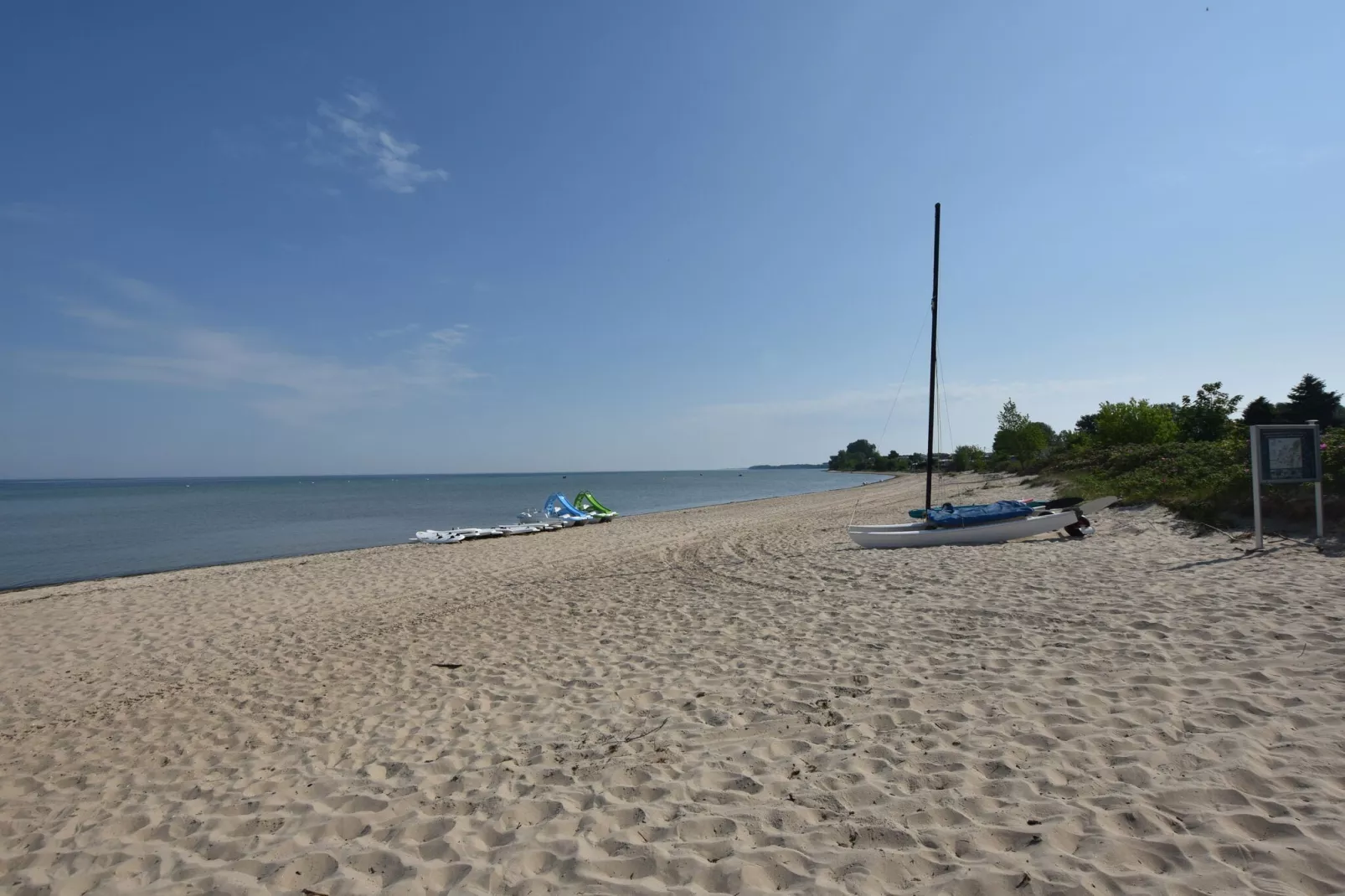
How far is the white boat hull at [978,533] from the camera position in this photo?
13.0 meters

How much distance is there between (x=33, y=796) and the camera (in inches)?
179

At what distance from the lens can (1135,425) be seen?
124 ft

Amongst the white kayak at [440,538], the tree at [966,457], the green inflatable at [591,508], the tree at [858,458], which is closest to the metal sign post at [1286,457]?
the white kayak at [440,538]

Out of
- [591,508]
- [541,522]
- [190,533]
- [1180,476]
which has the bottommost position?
[190,533]

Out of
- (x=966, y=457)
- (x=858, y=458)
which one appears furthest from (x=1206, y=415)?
(x=858, y=458)

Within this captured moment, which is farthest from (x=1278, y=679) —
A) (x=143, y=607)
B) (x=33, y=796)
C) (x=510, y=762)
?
(x=143, y=607)

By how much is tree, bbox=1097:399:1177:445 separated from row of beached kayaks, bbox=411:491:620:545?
30.3 metres

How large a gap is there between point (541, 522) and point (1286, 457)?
2187 cm

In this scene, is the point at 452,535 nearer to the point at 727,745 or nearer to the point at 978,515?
the point at 978,515

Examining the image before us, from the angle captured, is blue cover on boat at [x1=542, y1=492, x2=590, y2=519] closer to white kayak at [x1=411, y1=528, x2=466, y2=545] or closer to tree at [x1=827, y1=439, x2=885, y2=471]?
white kayak at [x1=411, y1=528, x2=466, y2=545]

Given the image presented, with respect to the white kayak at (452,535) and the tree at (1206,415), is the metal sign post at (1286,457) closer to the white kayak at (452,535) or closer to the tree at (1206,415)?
the white kayak at (452,535)

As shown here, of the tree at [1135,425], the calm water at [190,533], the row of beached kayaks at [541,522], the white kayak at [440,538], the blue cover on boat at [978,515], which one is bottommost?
the calm water at [190,533]

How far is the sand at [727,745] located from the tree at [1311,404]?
161 feet

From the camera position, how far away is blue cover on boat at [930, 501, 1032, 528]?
1305cm
